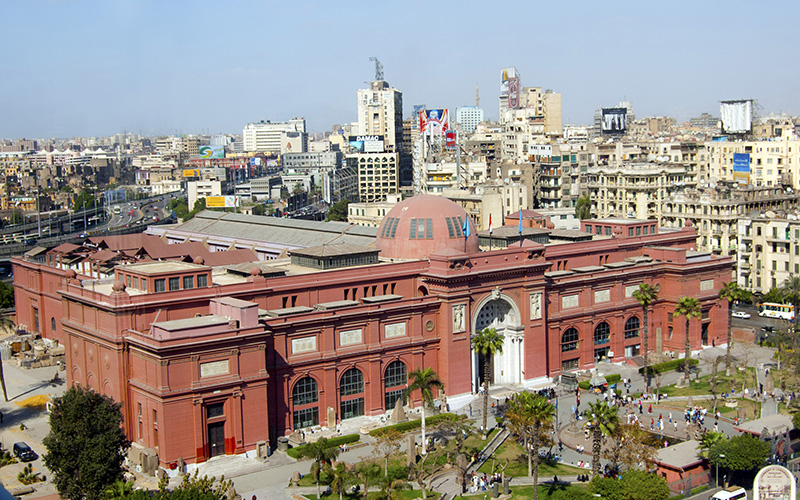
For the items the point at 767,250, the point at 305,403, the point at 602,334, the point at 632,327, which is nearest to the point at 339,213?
the point at 767,250

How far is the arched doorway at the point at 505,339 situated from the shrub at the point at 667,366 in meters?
13.0

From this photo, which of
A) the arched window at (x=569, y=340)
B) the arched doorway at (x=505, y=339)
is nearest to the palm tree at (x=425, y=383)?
the arched doorway at (x=505, y=339)

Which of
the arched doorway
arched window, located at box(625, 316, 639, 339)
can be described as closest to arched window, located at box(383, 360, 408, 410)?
the arched doorway

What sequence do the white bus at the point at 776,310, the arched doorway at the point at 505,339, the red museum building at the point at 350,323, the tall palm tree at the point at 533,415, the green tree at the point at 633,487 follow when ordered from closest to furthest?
1. the green tree at the point at 633,487
2. the tall palm tree at the point at 533,415
3. the red museum building at the point at 350,323
4. the arched doorway at the point at 505,339
5. the white bus at the point at 776,310

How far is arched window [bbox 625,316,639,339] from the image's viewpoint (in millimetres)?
89250

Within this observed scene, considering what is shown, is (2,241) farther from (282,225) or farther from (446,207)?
(446,207)

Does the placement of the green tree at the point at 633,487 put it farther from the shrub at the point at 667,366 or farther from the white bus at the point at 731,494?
the shrub at the point at 667,366

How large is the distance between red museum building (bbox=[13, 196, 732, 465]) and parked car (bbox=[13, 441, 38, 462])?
637 cm

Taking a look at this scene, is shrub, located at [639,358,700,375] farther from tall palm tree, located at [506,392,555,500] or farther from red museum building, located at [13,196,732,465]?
tall palm tree, located at [506,392,555,500]

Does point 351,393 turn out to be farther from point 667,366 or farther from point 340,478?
point 667,366

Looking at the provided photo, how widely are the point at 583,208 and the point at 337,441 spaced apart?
97.5m

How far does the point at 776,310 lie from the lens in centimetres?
10569

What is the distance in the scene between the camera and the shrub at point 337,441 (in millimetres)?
63781

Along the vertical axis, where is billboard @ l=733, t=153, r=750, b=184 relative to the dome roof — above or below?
above
